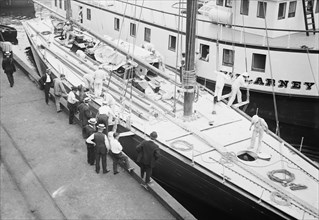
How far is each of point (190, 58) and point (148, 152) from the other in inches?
162

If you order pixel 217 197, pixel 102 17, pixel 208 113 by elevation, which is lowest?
pixel 217 197

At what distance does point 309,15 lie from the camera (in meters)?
20.0

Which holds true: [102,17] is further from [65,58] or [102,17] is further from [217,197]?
[217,197]

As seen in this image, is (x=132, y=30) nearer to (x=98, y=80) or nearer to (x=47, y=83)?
(x=98, y=80)

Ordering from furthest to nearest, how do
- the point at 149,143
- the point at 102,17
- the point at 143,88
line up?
1. the point at 102,17
2. the point at 143,88
3. the point at 149,143

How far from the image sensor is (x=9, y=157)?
1304cm

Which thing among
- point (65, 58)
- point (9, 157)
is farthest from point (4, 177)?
point (65, 58)

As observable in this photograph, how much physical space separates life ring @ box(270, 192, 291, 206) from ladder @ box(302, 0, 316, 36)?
391 inches

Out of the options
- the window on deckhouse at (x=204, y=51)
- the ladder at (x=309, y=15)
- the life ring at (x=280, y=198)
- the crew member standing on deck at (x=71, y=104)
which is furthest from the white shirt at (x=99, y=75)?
the ladder at (x=309, y=15)

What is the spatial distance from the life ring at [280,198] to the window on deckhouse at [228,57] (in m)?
9.21

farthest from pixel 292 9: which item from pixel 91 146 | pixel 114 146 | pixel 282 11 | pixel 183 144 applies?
pixel 91 146

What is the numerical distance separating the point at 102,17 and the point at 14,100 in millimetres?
11200

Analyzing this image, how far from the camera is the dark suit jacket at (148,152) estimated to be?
37.2 feet

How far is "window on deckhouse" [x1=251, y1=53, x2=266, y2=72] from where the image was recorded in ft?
62.3
